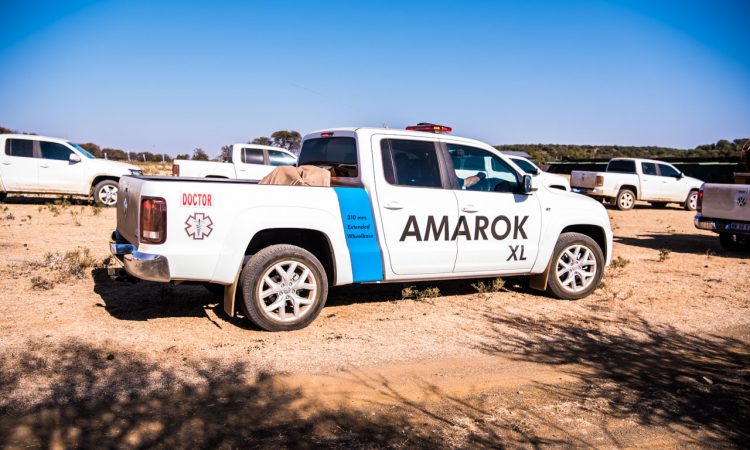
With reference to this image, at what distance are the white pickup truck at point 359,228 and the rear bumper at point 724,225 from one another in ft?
16.3

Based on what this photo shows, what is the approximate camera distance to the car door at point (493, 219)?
6199 millimetres

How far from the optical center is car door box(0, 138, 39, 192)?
1497cm

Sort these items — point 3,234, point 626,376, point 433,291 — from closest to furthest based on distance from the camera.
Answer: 1. point 626,376
2. point 433,291
3. point 3,234

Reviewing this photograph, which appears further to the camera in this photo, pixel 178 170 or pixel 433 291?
pixel 178 170

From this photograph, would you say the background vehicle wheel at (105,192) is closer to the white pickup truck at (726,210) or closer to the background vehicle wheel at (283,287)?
the background vehicle wheel at (283,287)

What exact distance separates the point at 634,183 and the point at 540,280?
14673mm

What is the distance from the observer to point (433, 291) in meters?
6.80

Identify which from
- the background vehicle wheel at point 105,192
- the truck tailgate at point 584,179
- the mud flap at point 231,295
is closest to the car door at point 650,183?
the truck tailgate at point 584,179

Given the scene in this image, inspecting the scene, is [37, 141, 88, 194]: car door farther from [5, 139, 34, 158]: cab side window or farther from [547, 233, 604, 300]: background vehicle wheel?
[547, 233, 604, 300]: background vehicle wheel

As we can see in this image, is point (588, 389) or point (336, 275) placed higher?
point (336, 275)

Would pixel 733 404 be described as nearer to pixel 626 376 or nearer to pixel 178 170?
pixel 626 376

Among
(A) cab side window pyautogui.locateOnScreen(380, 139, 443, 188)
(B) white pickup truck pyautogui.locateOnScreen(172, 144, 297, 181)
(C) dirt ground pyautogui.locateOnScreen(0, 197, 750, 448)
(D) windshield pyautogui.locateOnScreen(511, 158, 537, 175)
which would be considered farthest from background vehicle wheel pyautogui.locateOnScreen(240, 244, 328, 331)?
(D) windshield pyautogui.locateOnScreen(511, 158, 537, 175)

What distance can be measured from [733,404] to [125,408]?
407cm

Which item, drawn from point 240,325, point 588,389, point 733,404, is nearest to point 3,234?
point 240,325
